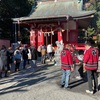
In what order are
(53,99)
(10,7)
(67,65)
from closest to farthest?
(53,99) → (67,65) → (10,7)

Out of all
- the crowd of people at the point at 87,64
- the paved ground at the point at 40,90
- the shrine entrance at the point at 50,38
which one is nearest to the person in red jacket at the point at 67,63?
the crowd of people at the point at 87,64

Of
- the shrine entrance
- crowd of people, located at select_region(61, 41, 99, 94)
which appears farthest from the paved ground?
the shrine entrance

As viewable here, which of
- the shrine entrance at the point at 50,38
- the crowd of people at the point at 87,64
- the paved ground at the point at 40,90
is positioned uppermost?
the shrine entrance at the point at 50,38

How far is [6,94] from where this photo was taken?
26.5 feet

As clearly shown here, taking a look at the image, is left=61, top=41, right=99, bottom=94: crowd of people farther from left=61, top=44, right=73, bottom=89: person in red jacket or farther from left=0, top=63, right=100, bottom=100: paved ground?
left=0, top=63, right=100, bottom=100: paved ground

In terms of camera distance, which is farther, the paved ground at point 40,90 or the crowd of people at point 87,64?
the crowd of people at point 87,64

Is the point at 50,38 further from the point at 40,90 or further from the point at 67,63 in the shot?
the point at 40,90

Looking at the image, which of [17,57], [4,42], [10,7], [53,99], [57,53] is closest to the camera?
[53,99]

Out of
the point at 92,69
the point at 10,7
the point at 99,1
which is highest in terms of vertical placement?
the point at 99,1

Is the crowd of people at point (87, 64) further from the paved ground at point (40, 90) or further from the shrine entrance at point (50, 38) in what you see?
the shrine entrance at point (50, 38)

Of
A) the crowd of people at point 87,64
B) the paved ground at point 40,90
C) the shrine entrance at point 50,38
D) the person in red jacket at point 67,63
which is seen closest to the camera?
the paved ground at point 40,90

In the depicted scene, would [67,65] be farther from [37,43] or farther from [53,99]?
[37,43]

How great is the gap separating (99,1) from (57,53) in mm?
31479

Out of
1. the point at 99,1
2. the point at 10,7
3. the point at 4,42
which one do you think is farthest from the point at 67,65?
the point at 99,1
